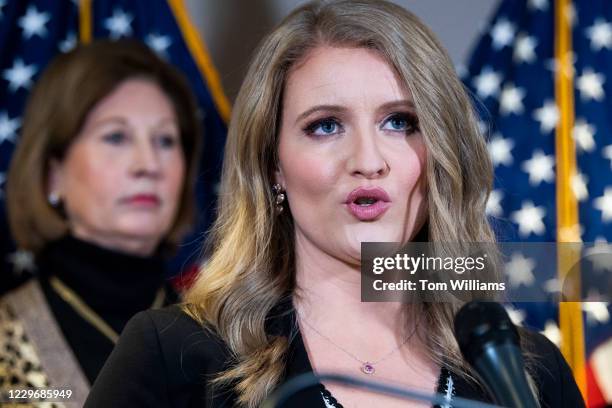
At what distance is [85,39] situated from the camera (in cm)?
357

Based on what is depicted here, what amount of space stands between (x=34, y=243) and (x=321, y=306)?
157 cm

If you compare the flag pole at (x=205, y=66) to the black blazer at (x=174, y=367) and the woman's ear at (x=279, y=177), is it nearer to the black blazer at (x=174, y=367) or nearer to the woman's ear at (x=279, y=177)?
the woman's ear at (x=279, y=177)

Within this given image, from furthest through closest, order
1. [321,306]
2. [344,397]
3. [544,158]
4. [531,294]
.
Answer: [544,158] → [531,294] → [321,306] → [344,397]

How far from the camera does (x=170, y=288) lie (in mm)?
3277

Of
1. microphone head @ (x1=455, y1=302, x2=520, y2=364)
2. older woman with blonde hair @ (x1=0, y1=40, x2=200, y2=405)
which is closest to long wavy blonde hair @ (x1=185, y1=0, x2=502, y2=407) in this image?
microphone head @ (x1=455, y1=302, x2=520, y2=364)

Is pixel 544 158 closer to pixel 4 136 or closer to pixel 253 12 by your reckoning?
pixel 253 12

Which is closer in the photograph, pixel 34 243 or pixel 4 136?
pixel 34 243

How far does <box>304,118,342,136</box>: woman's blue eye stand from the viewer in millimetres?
1776

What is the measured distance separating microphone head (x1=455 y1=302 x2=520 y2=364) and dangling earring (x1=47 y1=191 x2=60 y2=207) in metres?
2.21

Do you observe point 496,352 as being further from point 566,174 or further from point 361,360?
point 566,174

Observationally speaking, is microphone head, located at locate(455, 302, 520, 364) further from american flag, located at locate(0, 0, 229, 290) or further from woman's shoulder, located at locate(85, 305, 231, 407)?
american flag, located at locate(0, 0, 229, 290)

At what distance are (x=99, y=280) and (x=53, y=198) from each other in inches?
12.3

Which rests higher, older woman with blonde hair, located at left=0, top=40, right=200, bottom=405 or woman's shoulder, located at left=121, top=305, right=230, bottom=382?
older woman with blonde hair, located at left=0, top=40, right=200, bottom=405

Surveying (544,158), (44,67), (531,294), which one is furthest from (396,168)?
(44,67)
